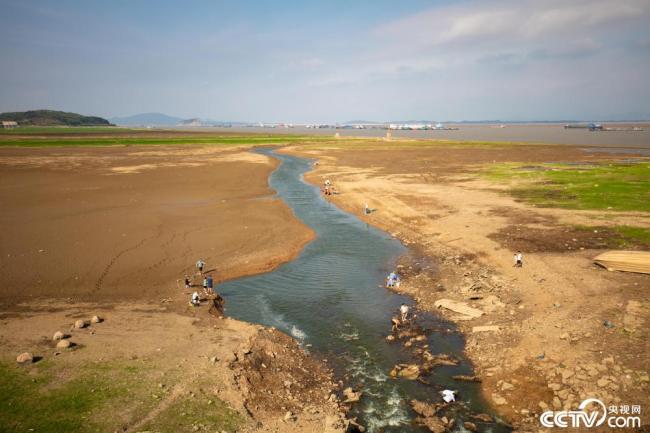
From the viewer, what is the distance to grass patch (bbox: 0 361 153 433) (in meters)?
12.0

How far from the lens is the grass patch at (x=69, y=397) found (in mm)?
11977

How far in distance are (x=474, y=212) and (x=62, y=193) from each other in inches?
1945

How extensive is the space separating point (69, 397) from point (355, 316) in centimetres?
1302

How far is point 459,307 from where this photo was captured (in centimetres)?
2100

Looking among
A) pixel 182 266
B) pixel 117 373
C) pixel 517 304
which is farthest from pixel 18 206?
pixel 517 304

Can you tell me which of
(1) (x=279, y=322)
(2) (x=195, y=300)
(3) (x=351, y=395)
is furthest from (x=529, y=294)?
(2) (x=195, y=300)

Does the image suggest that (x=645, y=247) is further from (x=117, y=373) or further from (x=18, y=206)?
(x=18, y=206)

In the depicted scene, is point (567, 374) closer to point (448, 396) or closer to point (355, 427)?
point (448, 396)

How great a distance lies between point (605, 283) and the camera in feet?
69.9

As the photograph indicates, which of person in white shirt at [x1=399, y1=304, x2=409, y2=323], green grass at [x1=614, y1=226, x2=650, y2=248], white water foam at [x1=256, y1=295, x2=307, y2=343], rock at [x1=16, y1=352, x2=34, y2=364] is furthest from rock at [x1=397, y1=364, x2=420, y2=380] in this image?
green grass at [x1=614, y1=226, x2=650, y2=248]

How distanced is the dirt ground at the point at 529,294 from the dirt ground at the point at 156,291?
7.61 m

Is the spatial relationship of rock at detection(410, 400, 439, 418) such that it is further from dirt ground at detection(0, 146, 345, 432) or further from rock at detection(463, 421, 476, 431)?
dirt ground at detection(0, 146, 345, 432)

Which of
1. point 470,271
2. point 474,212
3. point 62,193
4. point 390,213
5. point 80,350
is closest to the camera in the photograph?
point 80,350

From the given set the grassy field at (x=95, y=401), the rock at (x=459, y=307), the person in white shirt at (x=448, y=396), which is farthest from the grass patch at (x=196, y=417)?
the rock at (x=459, y=307)
